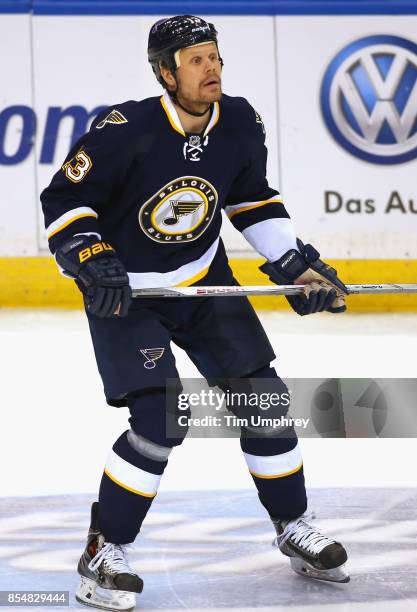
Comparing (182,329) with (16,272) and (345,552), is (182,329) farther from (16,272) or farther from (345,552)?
(16,272)

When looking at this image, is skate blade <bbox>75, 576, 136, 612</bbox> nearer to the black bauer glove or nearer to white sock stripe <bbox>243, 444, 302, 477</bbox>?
white sock stripe <bbox>243, 444, 302, 477</bbox>

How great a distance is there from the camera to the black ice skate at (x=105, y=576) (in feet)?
9.02

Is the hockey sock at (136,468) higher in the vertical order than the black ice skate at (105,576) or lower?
higher

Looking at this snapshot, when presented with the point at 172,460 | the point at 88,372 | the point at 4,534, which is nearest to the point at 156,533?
the point at 4,534

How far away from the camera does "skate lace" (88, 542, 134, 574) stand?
9.15ft

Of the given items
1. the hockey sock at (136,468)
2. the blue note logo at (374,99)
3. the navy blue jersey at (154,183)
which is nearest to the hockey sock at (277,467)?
the hockey sock at (136,468)

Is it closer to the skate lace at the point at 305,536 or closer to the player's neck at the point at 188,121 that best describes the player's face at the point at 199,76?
the player's neck at the point at 188,121

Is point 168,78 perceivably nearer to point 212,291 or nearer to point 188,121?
point 188,121

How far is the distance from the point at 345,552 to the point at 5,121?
403 cm

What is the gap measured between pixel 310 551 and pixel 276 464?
20 cm

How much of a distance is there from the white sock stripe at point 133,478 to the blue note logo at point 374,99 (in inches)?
155

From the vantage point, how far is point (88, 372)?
16.5 feet

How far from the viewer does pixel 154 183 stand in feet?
9.45

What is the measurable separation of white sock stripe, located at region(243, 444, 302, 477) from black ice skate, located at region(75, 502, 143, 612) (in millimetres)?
339
